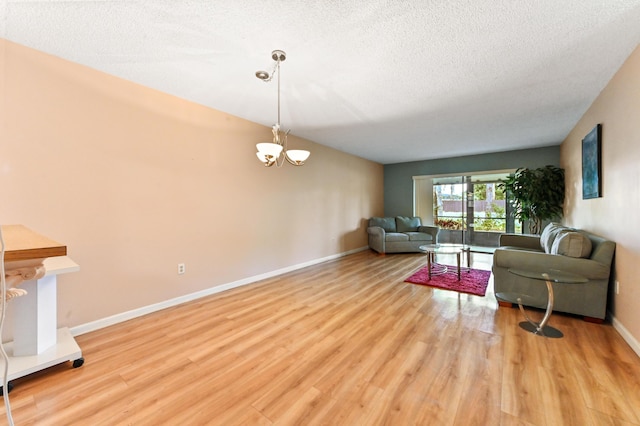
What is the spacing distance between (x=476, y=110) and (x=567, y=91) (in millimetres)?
873

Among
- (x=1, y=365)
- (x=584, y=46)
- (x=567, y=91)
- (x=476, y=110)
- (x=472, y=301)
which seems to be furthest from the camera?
(x=476, y=110)

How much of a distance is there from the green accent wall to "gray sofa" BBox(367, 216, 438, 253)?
708 mm

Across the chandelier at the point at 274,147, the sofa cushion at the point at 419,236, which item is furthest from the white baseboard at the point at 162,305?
the sofa cushion at the point at 419,236

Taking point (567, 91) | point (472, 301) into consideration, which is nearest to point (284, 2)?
point (567, 91)

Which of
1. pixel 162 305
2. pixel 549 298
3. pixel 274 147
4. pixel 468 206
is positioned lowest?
pixel 162 305

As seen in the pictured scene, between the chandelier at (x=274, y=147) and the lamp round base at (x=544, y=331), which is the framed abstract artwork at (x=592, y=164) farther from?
the chandelier at (x=274, y=147)

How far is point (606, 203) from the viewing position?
9.07ft

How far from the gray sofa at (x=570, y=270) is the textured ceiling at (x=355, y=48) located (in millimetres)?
1677

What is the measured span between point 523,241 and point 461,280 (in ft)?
4.33

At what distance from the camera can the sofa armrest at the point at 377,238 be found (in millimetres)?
5957

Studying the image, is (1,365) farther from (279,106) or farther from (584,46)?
(584,46)

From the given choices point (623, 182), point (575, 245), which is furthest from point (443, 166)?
point (623, 182)

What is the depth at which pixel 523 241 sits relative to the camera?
4.22 m

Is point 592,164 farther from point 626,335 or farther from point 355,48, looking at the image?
point 355,48
